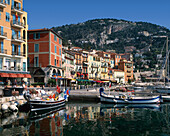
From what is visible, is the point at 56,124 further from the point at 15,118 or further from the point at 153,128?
the point at 153,128

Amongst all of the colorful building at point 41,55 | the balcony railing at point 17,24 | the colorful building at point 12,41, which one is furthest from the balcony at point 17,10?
the colorful building at point 41,55

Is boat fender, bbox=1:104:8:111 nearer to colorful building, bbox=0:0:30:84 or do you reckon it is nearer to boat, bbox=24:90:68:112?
boat, bbox=24:90:68:112

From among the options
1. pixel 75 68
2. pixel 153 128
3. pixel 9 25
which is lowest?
pixel 153 128

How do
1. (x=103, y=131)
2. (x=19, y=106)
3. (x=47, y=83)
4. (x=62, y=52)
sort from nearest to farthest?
(x=103, y=131) → (x=19, y=106) → (x=47, y=83) → (x=62, y=52)

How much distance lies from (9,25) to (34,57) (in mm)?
15745

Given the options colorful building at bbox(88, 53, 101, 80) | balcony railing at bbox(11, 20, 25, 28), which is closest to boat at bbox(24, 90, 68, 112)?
balcony railing at bbox(11, 20, 25, 28)

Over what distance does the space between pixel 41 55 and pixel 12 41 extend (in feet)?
45.0

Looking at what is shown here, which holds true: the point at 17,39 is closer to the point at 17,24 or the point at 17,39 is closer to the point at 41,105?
the point at 17,24

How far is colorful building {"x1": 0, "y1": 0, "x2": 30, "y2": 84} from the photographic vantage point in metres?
43.9

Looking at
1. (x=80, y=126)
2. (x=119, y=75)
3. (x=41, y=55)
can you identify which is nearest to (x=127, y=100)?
(x=80, y=126)

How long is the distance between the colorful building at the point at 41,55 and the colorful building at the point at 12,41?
921 centimetres

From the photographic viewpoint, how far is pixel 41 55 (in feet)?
197

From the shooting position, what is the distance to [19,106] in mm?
34250

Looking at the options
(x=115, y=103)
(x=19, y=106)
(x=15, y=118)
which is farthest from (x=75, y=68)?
(x=15, y=118)
